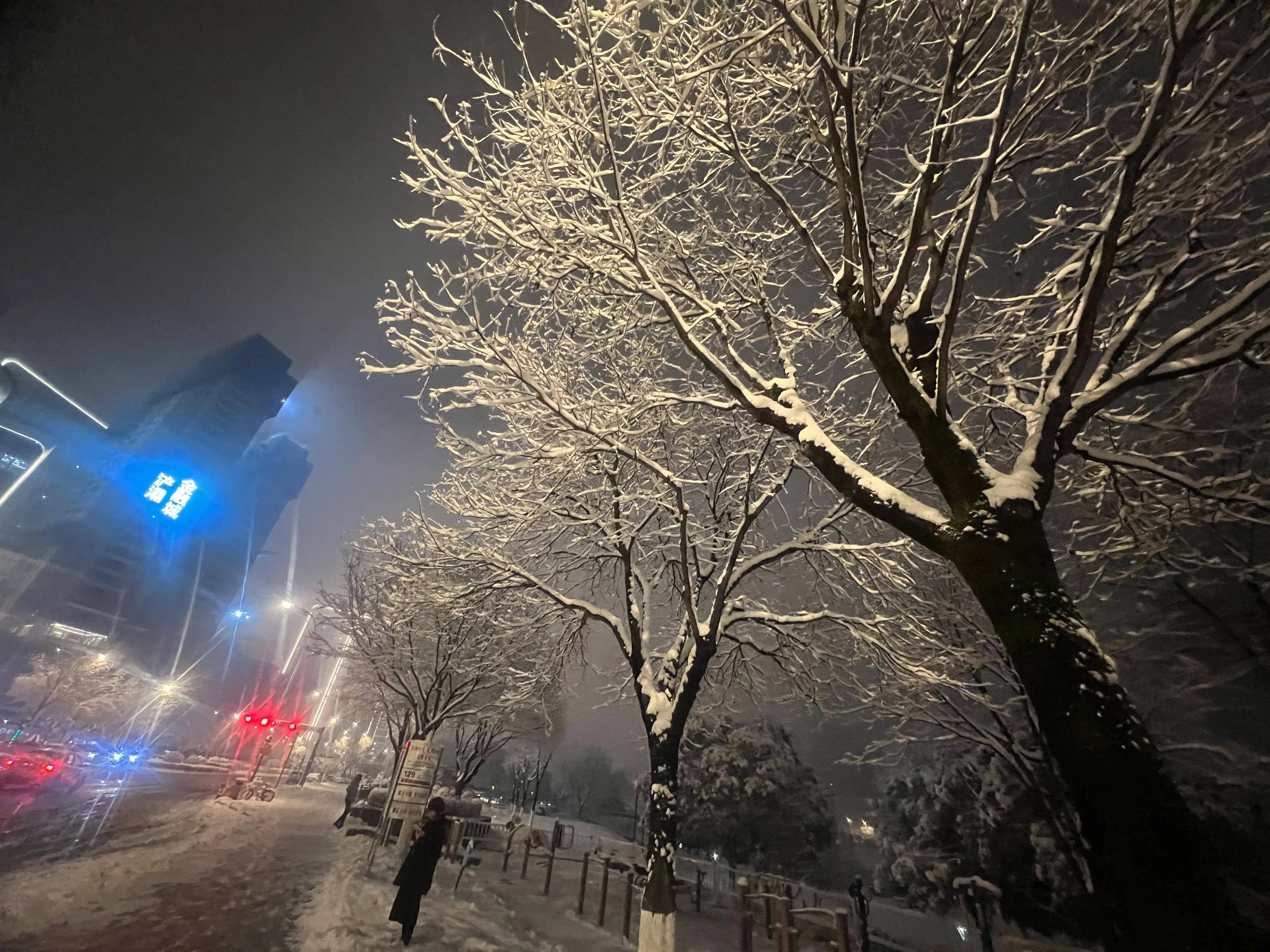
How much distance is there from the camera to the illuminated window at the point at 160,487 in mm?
83250

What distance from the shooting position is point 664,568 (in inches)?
362

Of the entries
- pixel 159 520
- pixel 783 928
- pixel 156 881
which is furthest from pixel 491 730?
pixel 159 520

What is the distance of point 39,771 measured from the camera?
50.3ft

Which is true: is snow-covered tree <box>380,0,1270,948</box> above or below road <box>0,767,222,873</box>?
above

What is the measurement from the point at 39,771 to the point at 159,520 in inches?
3647

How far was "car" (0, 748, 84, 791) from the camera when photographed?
46.9ft

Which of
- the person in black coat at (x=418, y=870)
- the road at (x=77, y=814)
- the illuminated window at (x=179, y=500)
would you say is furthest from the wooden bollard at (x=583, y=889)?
the illuminated window at (x=179, y=500)

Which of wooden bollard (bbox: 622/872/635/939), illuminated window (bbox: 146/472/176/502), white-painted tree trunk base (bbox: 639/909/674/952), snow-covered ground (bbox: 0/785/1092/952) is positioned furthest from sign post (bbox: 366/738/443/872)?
illuminated window (bbox: 146/472/176/502)

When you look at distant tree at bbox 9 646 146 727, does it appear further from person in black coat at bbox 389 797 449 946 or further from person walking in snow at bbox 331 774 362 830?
person in black coat at bbox 389 797 449 946

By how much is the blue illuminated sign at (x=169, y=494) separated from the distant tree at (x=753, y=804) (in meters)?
103

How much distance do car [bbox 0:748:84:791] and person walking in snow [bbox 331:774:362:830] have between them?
8.15 meters

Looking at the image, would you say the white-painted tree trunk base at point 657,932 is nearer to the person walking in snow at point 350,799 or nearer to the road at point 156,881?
the road at point 156,881

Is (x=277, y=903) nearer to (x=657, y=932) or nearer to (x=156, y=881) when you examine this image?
(x=156, y=881)

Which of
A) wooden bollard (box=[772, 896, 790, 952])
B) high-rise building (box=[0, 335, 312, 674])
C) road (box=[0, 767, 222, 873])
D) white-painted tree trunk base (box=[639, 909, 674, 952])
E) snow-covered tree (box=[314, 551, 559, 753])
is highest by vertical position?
high-rise building (box=[0, 335, 312, 674])
